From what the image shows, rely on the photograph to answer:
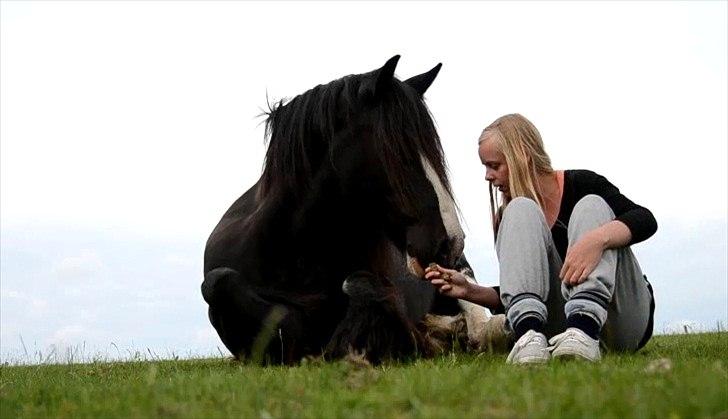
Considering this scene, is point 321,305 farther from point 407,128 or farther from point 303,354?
point 407,128

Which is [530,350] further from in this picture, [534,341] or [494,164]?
[494,164]

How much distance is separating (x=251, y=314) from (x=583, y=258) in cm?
219

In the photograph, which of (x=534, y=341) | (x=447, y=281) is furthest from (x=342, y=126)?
(x=534, y=341)

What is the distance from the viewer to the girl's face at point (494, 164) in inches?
235

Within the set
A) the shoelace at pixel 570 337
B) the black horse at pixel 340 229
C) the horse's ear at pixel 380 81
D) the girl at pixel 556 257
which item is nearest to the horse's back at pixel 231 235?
the black horse at pixel 340 229

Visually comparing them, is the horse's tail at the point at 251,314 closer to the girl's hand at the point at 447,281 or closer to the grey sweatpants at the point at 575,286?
the girl's hand at the point at 447,281

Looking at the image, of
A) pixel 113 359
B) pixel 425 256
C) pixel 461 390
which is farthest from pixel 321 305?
pixel 113 359

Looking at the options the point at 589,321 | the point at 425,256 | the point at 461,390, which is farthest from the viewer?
the point at 425,256

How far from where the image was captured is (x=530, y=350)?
4852mm

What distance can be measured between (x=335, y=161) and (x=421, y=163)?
1.75 feet

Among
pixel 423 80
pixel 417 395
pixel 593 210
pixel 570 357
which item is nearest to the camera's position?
pixel 417 395

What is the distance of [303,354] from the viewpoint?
615 centimetres

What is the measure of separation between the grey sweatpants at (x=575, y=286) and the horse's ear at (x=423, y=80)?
1.33 metres

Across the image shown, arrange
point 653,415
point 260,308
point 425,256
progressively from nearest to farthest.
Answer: point 653,415, point 425,256, point 260,308
